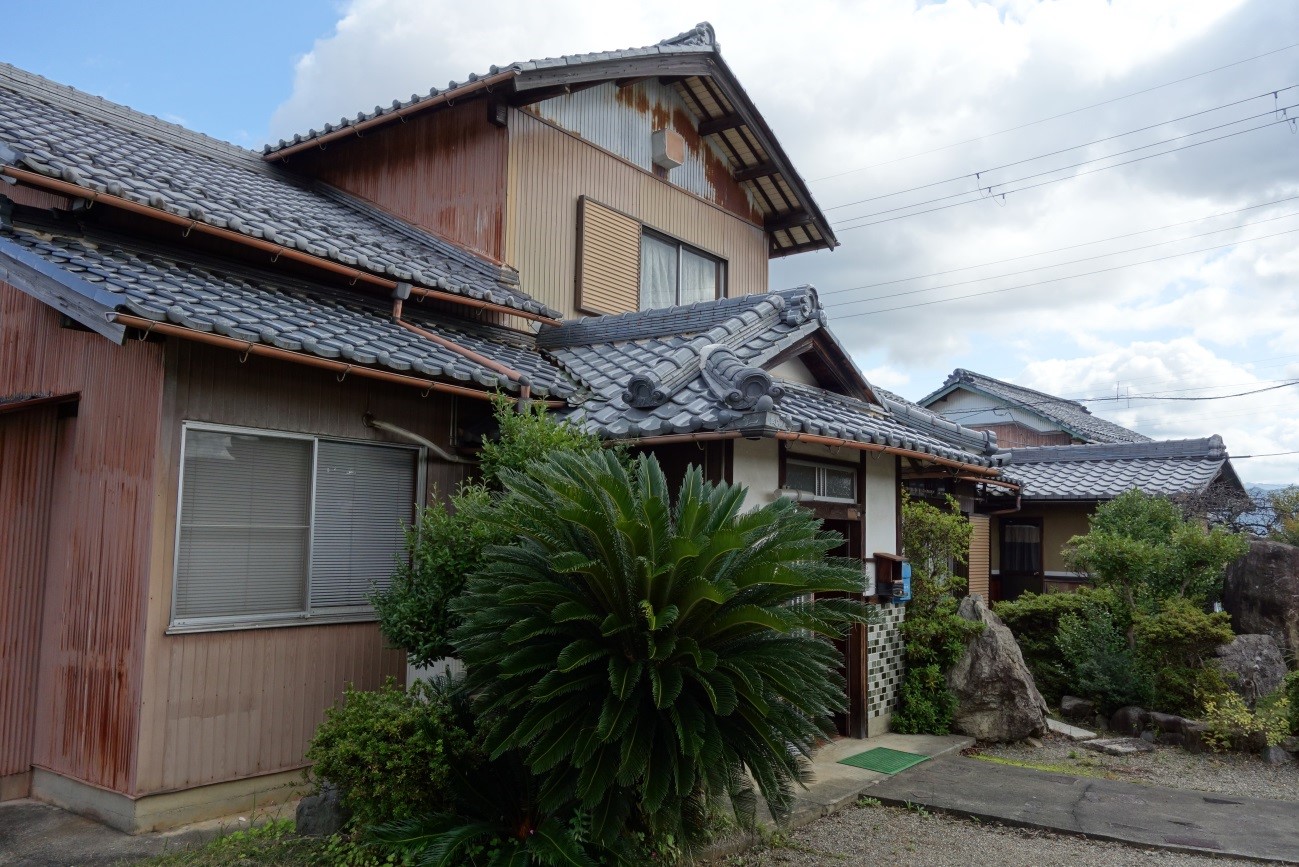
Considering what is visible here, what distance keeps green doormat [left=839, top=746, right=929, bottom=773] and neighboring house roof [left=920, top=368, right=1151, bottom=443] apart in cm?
2029

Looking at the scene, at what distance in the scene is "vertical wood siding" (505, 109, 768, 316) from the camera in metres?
11.3

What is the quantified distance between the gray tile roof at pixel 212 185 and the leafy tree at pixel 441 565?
295cm

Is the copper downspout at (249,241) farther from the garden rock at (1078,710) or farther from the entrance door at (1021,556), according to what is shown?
the entrance door at (1021,556)

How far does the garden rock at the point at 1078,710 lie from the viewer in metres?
12.3

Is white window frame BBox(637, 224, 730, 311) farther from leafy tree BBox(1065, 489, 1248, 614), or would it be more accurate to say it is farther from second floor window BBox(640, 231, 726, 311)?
leafy tree BBox(1065, 489, 1248, 614)

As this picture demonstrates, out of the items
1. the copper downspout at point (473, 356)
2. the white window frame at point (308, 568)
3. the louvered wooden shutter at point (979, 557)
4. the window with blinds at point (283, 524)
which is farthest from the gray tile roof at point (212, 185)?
the louvered wooden shutter at point (979, 557)

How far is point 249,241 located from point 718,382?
417 cm

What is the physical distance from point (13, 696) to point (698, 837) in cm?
546

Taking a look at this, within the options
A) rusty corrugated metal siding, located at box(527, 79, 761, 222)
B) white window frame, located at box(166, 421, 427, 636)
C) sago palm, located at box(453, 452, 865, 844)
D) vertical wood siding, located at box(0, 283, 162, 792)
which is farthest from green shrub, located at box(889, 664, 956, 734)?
vertical wood siding, located at box(0, 283, 162, 792)

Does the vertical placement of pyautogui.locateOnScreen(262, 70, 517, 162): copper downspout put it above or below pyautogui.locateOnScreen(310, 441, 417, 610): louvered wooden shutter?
above

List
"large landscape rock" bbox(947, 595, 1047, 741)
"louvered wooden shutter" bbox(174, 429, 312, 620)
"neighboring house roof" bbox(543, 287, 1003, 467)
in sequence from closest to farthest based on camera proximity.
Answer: "louvered wooden shutter" bbox(174, 429, 312, 620) < "neighboring house roof" bbox(543, 287, 1003, 467) < "large landscape rock" bbox(947, 595, 1047, 741)

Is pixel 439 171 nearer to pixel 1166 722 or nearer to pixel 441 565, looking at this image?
pixel 441 565

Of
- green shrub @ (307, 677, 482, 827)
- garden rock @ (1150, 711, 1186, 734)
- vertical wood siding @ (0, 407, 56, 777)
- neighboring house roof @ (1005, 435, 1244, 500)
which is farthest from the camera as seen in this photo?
neighboring house roof @ (1005, 435, 1244, 500)

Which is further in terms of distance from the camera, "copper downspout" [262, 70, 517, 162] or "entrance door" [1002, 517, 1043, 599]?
"entrance door" [1002, 517, 1043, 599]
